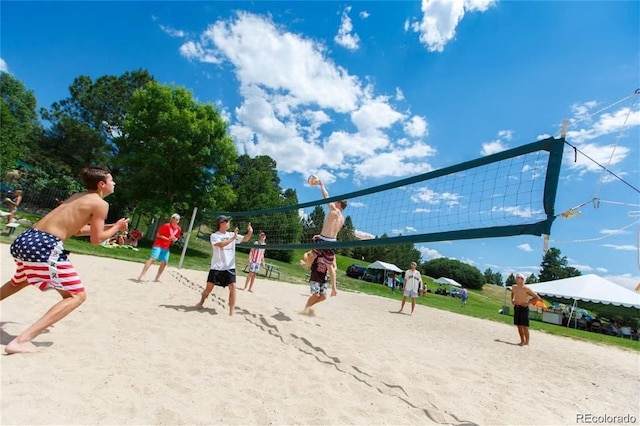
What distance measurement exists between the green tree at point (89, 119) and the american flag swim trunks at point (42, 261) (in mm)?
26620

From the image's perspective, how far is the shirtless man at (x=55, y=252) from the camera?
9.04 ft

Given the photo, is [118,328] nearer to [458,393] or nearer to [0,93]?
[458,393]

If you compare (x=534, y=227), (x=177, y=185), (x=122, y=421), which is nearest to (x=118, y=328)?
(x=122, y=421)

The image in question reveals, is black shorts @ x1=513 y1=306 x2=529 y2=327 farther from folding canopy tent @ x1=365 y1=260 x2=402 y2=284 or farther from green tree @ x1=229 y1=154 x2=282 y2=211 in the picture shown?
green tree @ x1=229 y1=154 x2=282 y2=211

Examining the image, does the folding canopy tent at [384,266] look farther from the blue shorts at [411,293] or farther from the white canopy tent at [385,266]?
the blue shorts at [411,293]

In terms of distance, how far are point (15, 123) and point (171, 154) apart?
18561 mm

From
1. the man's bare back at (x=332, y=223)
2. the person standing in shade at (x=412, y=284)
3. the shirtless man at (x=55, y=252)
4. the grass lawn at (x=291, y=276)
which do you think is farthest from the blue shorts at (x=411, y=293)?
the shirtless man at (x=55, y=252)

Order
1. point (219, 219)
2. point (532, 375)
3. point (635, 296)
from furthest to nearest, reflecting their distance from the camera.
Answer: point (635, 296) < point (219, 219) < point (532, 375)

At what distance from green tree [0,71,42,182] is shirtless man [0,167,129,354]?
2661 centimetres

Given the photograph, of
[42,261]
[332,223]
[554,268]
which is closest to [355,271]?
[332,223]

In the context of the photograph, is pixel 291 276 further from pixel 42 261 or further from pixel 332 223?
pixel 42 261

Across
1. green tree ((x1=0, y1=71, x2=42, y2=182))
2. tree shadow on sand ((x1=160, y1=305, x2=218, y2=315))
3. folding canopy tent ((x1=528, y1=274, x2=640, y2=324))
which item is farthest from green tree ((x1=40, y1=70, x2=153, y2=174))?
folding canopy tent ((x1=528, y1=274, x2=640, y2=324))

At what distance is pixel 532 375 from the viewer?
16.0 ft

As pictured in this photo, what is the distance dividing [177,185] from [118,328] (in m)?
17.1
